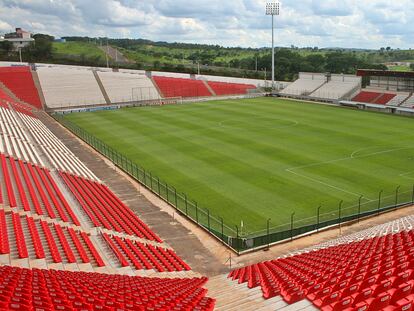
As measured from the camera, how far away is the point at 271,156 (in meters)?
39.7

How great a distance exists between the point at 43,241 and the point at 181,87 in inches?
3193

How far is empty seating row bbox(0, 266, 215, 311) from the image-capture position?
9383 millimetres

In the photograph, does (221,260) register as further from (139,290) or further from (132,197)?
(132,197)

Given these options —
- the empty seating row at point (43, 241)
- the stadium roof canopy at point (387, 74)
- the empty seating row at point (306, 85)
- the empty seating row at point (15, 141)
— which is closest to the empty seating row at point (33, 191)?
the empty seating row at point (43, 241)

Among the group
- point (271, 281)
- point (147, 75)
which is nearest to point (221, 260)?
point (271, 281)

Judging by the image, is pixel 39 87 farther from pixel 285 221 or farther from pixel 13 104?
pixel 285 221

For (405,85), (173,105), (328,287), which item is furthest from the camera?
(173,105)

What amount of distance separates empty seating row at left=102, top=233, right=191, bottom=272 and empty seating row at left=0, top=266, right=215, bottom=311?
299 cm

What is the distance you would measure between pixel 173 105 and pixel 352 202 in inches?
2252

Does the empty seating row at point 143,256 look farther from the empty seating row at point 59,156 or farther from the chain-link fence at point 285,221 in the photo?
the empty seating row at point 59,156

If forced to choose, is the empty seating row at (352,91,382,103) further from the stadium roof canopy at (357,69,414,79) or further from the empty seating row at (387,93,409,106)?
the empty seating row at (387,93,409,106)

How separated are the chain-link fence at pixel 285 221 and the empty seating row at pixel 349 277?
13.9 feet

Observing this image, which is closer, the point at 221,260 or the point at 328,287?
the point at 328,287

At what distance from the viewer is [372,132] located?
5031 cm
